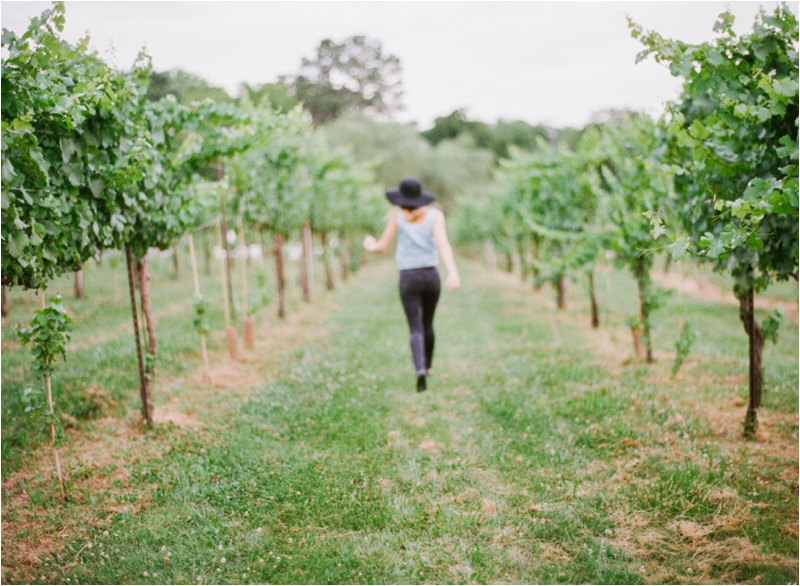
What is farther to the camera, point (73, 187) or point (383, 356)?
point (383, 356)

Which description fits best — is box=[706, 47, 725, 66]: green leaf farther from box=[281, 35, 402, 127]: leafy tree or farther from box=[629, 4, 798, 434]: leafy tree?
box=[281, 35, 402, 127]: leafy tree

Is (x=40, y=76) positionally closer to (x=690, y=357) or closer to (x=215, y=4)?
(x=215, y=4)

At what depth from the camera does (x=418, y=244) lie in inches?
228

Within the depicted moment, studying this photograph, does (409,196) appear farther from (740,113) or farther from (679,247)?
(679,247)

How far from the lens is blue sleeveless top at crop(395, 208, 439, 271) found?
5.79 metres

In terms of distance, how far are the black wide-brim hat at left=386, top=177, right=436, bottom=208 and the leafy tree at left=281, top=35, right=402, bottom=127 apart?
6.86m

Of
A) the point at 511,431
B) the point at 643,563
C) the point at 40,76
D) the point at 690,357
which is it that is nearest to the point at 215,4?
the point at 40,76

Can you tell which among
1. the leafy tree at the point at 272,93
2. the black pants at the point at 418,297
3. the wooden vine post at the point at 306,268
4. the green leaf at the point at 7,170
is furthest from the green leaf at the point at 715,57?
the wooden vine post at the point at 306,268

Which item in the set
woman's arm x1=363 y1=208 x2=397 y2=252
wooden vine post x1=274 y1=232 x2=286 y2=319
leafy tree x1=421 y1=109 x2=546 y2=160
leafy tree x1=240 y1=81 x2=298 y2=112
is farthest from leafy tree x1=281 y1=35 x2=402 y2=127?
leafy tree x1=421 y1=109 x2=546 y2=160

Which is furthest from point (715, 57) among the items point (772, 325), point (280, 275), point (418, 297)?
point (280, 275)

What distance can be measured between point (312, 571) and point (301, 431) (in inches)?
82.3

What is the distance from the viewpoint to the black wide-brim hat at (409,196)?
19.0 ft

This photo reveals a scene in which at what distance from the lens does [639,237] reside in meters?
7.75

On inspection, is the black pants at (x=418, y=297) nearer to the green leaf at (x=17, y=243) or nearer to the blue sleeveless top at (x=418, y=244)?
the blue sleeveless top at (x=418, y=244)
